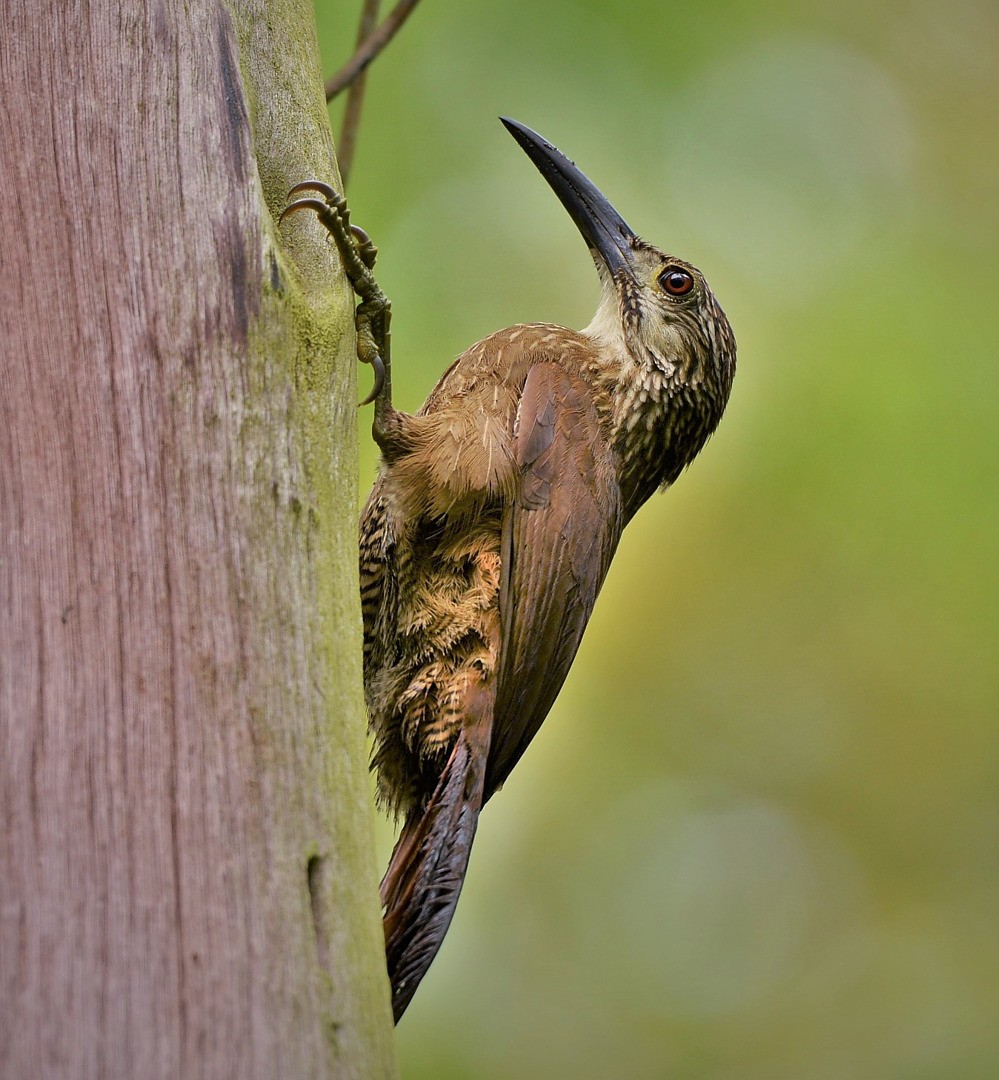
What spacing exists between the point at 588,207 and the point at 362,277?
4.61 ft

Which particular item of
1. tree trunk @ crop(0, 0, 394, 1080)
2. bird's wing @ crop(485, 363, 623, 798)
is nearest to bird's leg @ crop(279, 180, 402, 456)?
tree trunk @ crop(0, 0, 394, 1080)

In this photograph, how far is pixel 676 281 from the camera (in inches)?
133

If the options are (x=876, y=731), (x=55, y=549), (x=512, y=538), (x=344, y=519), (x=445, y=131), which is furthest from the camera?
(x=876, y=731)

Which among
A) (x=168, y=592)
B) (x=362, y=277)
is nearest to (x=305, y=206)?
(x=362, y=277)

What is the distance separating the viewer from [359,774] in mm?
1554

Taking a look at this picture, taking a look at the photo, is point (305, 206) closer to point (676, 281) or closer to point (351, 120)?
point (351, 120)

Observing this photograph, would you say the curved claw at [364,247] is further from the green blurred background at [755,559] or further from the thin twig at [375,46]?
the green blurred background at [755,559]

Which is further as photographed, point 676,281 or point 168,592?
point 676,281

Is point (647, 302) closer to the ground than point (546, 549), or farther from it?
farther from it

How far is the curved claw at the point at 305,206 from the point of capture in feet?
6.42

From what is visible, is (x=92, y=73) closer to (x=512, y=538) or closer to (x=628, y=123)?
(x=512, y=538)

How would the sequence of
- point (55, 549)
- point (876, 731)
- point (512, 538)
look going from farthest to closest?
point (876, 731)
point (512, 538)
point (55, 549)

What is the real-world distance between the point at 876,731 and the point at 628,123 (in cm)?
288

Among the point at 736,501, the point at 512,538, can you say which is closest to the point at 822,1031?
the point at 736,501
